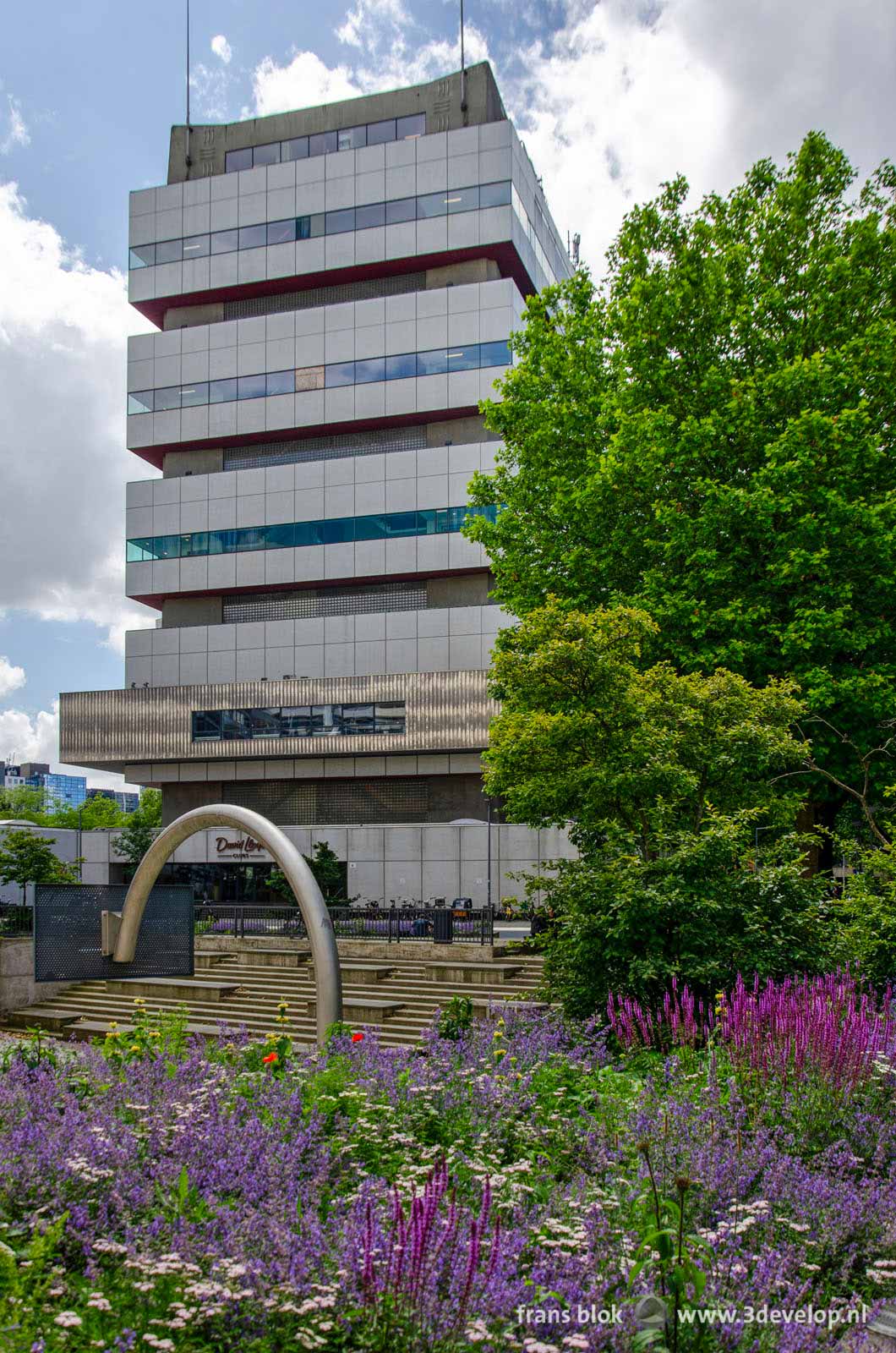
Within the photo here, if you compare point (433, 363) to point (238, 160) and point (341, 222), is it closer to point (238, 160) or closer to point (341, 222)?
point (341, 222)

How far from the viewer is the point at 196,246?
175ft

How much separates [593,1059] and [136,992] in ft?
55.6

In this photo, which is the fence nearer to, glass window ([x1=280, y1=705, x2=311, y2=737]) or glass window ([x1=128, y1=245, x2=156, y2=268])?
glass window ([x1=280, y1=705, x2=311, y2=737])

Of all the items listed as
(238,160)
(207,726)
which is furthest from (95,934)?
(238,160)

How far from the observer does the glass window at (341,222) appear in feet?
166

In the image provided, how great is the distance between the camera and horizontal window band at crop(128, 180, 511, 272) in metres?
48.7

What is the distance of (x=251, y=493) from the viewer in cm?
4994

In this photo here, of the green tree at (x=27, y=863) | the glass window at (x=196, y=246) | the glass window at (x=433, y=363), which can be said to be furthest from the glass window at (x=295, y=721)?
the glass window at (x=196, y=246)

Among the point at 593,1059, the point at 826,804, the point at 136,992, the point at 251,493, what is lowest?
the point at 136,992

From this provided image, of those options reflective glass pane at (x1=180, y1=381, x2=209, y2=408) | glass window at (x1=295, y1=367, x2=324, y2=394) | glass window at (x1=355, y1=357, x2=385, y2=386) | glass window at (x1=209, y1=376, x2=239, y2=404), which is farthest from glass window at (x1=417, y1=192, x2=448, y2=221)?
reflective glass pane at (x1=180, y1=381, x2=209, y2=408)

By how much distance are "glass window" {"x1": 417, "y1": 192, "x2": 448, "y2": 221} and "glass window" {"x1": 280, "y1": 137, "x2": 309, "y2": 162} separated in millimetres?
7697

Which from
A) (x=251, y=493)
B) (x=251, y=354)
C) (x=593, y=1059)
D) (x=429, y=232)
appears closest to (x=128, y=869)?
(x=251, y=493)

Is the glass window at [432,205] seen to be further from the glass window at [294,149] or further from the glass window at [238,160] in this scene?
the glass window at [238,160]

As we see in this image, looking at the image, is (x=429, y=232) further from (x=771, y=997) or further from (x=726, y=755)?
(x=771, y=997)
